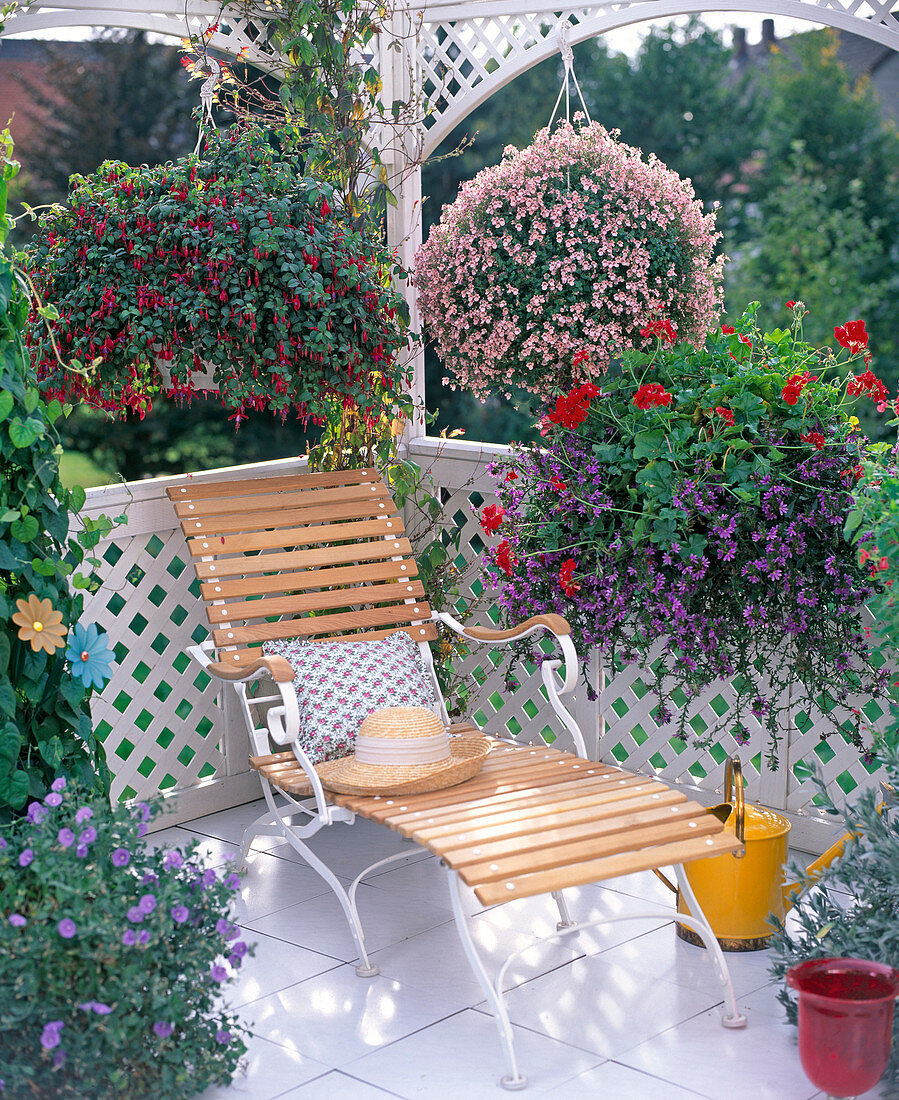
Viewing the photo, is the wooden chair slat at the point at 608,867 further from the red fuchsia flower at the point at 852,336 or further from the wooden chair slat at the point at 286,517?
the wooden chair slat at the point at 286,517

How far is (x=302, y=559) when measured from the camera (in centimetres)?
343

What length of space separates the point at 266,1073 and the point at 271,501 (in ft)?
5.21

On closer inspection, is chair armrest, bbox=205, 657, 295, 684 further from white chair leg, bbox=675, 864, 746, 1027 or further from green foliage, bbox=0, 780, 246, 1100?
white chair leg, bbox=675, 864, 746, 1027

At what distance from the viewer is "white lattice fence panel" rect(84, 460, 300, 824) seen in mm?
3439

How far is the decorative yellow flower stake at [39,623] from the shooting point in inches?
93.3

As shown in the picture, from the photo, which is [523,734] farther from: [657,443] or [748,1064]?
[748,1064]

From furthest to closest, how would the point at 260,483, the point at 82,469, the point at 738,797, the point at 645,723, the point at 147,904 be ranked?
the point at 82,469 → the point at 645,723 → the point at 260,483 → the point at 738,797 → the point at 147,904

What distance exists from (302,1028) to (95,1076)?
1.77ft

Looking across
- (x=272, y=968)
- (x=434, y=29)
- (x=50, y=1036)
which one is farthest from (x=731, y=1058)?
(x=434, y=29)

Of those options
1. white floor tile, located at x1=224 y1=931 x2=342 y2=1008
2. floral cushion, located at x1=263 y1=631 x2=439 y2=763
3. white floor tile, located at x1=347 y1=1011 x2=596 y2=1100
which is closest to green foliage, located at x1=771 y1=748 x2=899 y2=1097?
white floor tile, located at x1=347 y1=1011 x2=596 y2=1100

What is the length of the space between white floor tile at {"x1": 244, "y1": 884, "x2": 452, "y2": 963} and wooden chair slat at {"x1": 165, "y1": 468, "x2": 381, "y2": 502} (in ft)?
3.69

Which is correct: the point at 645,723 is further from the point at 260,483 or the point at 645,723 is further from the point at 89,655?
the point at 89,655

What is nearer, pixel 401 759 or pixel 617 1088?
pixel 617 1088

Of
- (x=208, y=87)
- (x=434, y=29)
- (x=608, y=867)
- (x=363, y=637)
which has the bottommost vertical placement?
(x=608, y=867)
